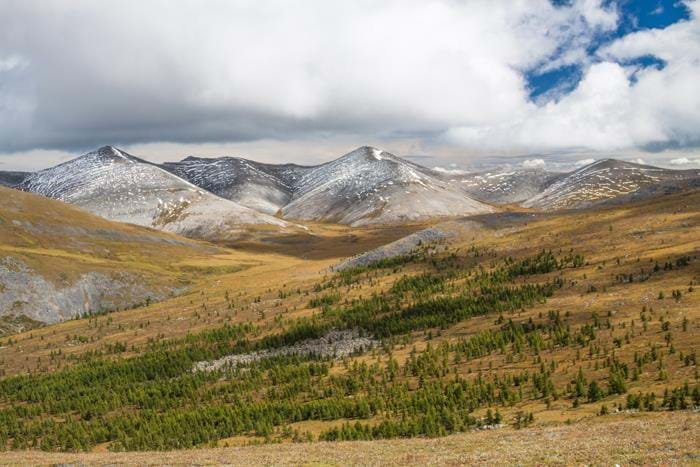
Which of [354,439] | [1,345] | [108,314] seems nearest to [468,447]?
[354,439]

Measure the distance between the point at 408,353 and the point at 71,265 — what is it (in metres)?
106

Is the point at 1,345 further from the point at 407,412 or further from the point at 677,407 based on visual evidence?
the point at 677,407

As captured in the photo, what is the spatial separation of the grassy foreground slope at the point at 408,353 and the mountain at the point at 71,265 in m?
11.8

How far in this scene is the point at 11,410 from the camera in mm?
61969

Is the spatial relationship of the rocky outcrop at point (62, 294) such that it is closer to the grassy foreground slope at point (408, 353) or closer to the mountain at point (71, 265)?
the mountain at point (71, 265)

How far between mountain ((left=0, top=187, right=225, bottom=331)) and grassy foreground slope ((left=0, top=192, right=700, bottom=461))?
11.8 metres

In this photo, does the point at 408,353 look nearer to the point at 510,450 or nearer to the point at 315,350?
the point at 315,350

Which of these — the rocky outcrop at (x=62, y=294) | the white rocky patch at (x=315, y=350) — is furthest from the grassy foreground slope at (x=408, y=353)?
the rocky outcrop at (x=62, y=294)

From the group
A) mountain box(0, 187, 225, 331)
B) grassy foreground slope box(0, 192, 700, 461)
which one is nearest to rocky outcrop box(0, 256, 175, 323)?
mountain box(0, 187, 225, 331)

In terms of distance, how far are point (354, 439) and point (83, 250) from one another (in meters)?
154

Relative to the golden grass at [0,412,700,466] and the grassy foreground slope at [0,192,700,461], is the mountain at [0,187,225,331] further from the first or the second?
the golden grass at [0,412,700,466]

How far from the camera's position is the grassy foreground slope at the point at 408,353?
41594 millimetres

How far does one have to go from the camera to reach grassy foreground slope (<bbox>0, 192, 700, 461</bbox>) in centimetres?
4159

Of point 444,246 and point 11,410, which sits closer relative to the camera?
point 11,410
